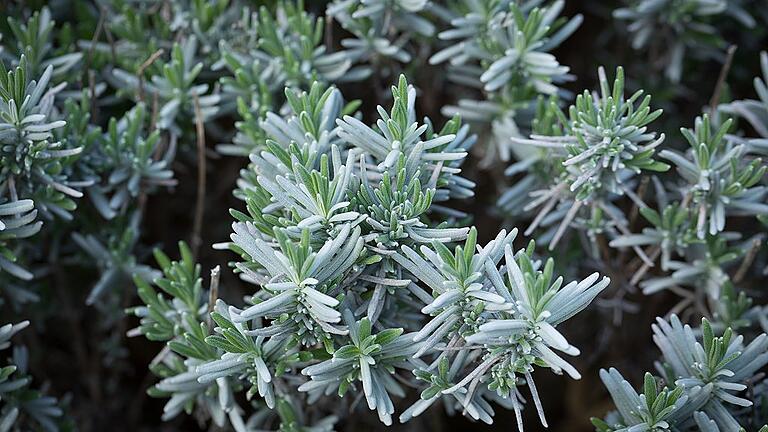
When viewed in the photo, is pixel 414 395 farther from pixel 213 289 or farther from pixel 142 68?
pixel 142 68

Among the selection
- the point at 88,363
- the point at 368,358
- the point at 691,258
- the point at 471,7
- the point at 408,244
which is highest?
the point at 471,7

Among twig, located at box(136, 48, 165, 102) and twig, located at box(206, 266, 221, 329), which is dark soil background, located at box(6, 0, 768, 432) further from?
twig, located at box(206, 266, 221, 329)

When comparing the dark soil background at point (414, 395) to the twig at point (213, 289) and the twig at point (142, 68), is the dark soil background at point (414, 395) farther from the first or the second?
the twig at point (213, 289)

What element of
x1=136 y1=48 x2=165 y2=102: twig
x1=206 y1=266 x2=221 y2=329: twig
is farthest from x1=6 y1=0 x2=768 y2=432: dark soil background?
x1=206 y1=266 x2=221 y2=329: twig

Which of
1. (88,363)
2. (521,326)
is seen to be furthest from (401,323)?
(88,363)

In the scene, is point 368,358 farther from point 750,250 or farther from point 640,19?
point 640,19

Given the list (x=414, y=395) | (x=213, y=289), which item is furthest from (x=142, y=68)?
(x=414, y=395)

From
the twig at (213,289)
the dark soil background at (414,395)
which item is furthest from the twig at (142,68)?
the twig at (213,289)

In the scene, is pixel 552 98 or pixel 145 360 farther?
pixel 145 360
